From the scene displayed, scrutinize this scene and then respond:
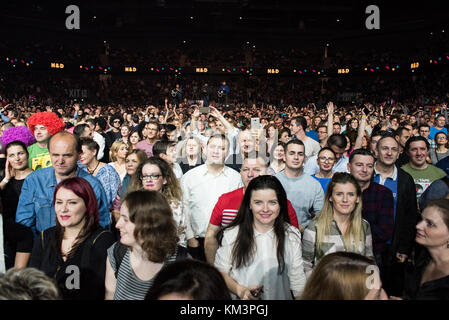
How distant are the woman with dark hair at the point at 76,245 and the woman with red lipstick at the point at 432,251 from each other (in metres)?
2.06

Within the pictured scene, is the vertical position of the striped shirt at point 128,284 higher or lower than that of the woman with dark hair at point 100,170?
lower

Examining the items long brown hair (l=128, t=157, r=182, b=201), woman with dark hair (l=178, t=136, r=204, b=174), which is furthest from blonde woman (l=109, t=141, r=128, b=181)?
long brown hair (l=128, t=157, r=182, b=201)

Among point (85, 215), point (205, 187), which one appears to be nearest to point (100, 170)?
point (205, 187)

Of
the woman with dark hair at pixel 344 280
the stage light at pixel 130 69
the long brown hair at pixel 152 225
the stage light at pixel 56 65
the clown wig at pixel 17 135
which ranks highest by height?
the stage light at pixel 130 69

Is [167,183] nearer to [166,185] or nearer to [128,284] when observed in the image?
[166,185]

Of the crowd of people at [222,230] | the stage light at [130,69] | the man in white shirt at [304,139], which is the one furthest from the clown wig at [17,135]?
the stage light at [130,69]

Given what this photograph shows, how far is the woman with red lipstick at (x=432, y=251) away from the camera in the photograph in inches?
106

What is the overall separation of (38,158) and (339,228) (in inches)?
143

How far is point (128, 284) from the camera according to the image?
2.45 m

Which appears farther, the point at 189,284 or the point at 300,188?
the point at 300,188

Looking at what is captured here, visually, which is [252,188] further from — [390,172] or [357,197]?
[390,172]

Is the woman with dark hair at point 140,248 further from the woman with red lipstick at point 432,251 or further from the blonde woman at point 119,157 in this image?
the blonde woman at point 119,157

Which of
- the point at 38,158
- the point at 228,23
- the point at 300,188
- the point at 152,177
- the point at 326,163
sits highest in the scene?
the point at 228,23

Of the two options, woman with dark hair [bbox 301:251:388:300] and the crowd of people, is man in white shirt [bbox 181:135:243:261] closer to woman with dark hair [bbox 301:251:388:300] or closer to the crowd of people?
the crowd of people
